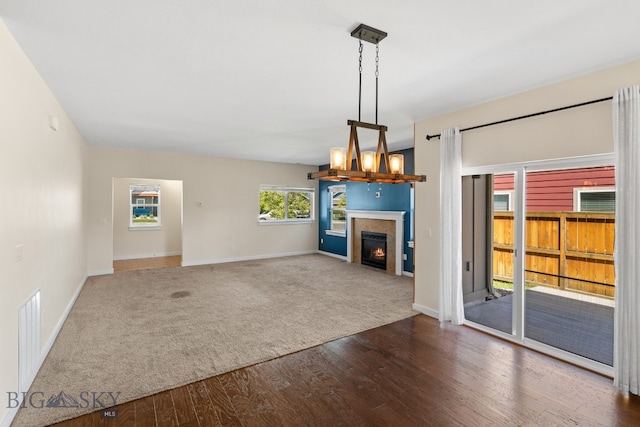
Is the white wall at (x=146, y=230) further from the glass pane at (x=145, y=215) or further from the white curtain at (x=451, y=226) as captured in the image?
the white curtain at (x=451, y=226)

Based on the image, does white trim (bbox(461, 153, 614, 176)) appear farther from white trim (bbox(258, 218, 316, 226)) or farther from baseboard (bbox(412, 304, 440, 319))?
white trim (bbox(258, 218, 316, 226))

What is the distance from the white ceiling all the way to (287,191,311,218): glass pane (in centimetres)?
482

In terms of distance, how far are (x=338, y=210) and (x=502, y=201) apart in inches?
204

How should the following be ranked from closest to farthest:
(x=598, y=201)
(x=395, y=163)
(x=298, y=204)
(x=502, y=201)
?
(x=395, y=163) < (x=598, y=201) < (x=502, y=201) < (x=298, y=204)

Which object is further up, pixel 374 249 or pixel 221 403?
pixel 374 249

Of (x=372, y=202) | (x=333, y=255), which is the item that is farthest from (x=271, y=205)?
(x=372, y=202)

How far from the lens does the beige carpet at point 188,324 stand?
2514 millimetres

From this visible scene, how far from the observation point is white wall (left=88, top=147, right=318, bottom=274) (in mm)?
6215

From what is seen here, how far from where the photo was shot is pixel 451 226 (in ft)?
12.3

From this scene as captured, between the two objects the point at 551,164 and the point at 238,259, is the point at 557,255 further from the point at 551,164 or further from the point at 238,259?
the point at 238,259

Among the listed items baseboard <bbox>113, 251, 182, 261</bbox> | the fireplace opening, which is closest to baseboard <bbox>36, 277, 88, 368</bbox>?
baseboard <bbox>113, 251, 182, 261</bbox>

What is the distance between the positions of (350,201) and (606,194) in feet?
17.8

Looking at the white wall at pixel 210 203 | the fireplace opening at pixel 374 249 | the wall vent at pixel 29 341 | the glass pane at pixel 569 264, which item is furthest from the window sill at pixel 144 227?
the glass pane at pixel 569 264

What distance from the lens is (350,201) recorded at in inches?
309
